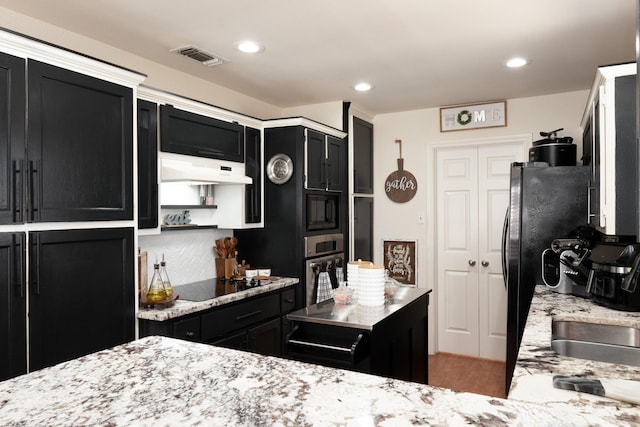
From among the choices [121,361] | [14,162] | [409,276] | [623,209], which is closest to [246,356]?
[121,361]

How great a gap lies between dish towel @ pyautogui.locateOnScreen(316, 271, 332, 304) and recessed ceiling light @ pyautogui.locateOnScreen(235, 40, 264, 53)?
74.5 inches

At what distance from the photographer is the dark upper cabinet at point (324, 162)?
152 inches

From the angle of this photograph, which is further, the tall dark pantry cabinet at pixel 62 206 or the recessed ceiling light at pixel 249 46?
the recessed ceiling light at pixel 249 46

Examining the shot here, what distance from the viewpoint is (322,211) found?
4.07 m

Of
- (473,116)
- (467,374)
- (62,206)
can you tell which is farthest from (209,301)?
(473,116)

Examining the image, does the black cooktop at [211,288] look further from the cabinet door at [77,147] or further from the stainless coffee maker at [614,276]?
the stainless coffee maker at [614,276]

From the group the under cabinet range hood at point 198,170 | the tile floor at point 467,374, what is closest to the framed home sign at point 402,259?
the tile floor at point 467,374

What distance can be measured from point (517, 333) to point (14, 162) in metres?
3.00

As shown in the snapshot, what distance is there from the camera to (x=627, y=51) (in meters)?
3.00

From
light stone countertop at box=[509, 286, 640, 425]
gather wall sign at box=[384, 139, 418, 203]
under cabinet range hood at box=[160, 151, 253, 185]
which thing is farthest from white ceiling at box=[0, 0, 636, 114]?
light stone countertop at box=[509, 286, 640, 425]

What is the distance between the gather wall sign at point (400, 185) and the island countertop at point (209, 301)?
64.5 inches

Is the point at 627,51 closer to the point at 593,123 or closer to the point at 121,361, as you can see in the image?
the point at 593,123

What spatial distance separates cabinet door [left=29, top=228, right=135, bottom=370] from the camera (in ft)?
6.82

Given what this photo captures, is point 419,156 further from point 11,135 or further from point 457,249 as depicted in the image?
point 11,135
